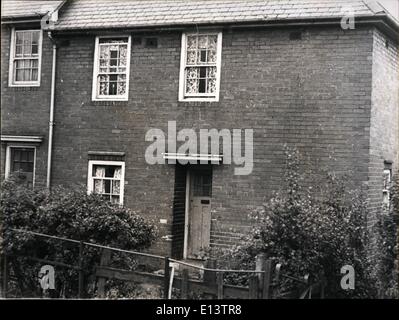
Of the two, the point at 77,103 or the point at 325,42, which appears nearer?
the point at 325,42

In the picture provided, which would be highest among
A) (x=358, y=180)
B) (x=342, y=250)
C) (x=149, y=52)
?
(x=149, y=52)

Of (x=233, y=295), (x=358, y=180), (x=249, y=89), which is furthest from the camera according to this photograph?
(x=249, y=89)

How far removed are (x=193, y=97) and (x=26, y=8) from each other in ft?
11.9

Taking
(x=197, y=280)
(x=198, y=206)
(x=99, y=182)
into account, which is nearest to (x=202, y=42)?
(x=198, y=206)

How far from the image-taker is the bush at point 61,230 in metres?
9.01

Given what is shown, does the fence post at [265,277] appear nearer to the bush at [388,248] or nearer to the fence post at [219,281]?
the fence post at [219,281]

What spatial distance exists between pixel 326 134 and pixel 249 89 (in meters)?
1.68

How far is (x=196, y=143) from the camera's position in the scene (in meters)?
10.6

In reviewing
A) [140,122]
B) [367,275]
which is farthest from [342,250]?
[140,122]

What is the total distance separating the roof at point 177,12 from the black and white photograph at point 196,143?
0.03 metres

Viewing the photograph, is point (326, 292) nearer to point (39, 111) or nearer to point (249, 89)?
point (249, 89)

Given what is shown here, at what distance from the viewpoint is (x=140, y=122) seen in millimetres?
10953

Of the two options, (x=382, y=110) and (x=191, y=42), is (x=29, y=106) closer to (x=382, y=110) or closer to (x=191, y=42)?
(x=191, y=42)

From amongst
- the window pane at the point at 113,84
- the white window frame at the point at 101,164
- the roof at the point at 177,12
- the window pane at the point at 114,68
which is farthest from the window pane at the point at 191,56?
the white window frame at the point at 101,164
